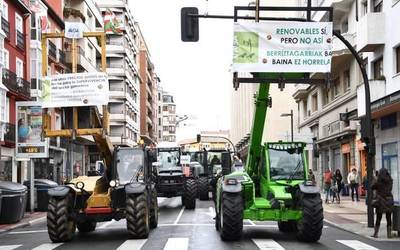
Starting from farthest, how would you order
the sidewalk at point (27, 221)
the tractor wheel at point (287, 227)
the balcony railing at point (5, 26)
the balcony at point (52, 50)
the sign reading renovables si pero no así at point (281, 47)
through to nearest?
1. the balcony at point (52, 50)
2. the balcony railing at point (5, 26)
3. the sidewalk at point (27, 221)
4. the tractor wheel at point (287, 227)
5. the sign reading renovables si pero no así at point (281, 47)

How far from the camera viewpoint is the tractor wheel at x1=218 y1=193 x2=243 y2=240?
14805 millimetres

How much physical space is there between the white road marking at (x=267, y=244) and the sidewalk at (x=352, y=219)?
3004 mm

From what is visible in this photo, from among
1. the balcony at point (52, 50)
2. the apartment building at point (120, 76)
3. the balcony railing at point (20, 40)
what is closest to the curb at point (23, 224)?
the balcony railing at point (20, 40)

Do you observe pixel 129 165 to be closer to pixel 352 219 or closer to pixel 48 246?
pixel 48 246

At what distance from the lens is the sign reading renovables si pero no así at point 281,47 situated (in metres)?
16.5

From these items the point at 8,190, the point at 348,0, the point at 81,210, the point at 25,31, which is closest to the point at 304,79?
the point at 81,210

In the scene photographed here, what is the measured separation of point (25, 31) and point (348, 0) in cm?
2111

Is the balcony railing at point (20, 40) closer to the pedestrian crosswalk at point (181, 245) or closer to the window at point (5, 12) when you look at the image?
the window at point (5, 12)

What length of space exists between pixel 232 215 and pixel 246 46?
460cm

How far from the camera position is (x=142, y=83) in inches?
4572

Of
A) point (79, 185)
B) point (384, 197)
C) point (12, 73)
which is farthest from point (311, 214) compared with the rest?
point (12, 73)

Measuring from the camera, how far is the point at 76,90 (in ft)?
55.0

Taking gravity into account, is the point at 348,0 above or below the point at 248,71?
above

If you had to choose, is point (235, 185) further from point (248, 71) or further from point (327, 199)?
point (327, 199)
